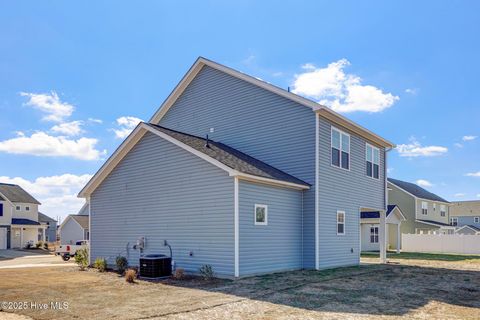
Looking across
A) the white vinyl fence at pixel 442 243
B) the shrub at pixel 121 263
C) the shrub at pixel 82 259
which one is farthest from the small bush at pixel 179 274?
the white vinyl fence at pixel 442 243

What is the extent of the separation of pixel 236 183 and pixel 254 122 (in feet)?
17.9

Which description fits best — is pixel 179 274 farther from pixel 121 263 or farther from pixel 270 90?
pixel 270 90

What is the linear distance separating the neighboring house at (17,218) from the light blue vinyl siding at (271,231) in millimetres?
36065

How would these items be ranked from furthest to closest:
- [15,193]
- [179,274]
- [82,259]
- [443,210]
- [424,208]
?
[443,210], [15,193], [424,208], [82,259], [179,274]

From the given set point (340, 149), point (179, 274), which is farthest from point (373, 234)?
point (179, 274)

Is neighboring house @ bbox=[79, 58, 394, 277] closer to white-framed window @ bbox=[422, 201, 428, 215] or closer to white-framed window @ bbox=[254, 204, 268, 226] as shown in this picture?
white-framed window @ bbox=[254, 204, 268, 226]

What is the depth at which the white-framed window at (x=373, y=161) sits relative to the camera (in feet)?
71.8

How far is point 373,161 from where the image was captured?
22.5 metres

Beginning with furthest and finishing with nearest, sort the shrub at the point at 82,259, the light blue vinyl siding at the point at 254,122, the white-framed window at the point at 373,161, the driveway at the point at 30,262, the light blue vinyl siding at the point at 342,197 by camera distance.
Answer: the white-framed window at the point at 373,161, the driveway at the point at 30,262, the shrub at the point at 82,259, the light blue vinyl siding at the point at 342,197, the light blue vinyl siding at the point at 254,122

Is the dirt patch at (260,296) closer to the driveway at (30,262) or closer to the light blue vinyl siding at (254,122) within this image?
the light blue vinyl siding at (254,122)

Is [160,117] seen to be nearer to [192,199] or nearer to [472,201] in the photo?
[192,199]

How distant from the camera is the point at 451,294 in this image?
463 inches

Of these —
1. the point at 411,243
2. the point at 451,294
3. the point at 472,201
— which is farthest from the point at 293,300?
the point at 472,201

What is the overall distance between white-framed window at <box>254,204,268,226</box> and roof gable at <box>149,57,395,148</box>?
445cm
